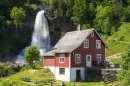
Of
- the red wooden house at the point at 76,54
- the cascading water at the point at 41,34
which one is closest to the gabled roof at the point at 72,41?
the red wooden house at the point at 76,54

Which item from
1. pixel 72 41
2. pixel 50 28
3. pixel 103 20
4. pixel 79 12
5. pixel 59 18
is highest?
pixel 79 12

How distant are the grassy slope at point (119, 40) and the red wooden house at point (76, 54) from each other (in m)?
23.1

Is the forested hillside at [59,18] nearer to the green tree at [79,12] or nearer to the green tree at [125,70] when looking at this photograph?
the green tree at [79,12]

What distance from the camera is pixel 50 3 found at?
8900 cm

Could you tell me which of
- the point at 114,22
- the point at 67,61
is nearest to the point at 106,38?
the point at 114,22

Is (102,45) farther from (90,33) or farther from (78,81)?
(78,81)

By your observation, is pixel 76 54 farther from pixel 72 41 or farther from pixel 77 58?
pixel 72 41

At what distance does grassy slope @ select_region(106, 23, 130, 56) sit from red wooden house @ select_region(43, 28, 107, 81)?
23079mm

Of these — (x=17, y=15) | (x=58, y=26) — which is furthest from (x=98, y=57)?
(x=17, y=15)

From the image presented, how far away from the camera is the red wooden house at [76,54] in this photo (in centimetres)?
4444

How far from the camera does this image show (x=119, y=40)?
7456cm

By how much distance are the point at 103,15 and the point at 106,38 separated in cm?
684

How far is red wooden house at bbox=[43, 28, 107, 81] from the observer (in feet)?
146

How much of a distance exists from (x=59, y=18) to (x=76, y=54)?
42.5m
